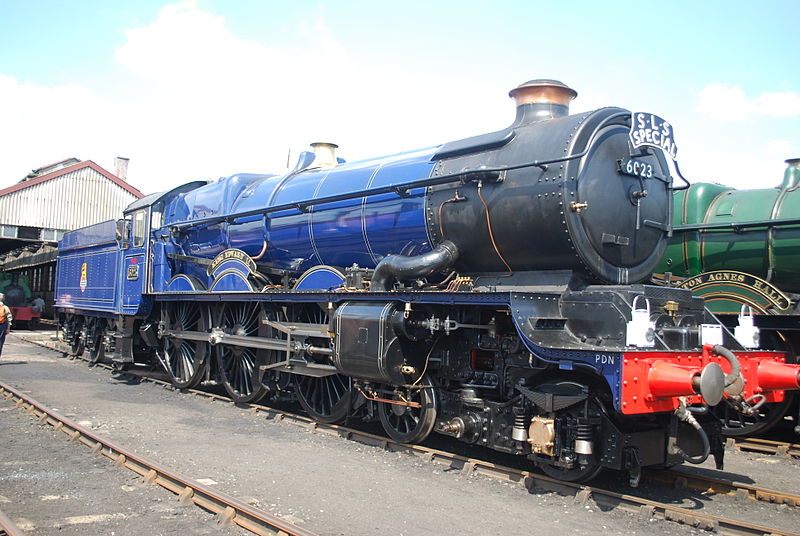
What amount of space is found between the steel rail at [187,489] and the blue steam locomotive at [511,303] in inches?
84.6

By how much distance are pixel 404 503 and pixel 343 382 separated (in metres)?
2.96

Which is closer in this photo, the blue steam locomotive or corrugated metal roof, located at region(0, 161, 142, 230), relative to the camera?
the blue steam locomotive

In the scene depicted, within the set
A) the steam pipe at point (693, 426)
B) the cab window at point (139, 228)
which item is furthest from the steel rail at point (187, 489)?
the cab window at point (139, 228)

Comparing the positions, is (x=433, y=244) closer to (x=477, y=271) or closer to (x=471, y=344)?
(x=477, y=271)

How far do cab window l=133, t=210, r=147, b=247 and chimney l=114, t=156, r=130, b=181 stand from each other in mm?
30233

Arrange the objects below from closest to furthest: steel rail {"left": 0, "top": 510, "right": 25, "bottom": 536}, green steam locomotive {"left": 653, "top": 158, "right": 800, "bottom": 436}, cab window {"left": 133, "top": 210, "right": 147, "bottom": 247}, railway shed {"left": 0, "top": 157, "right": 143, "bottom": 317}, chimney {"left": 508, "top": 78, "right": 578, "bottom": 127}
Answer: steel rail {"left": 0, "top": 510, "right": 25, "bottom": 536}
chimney {"left": 508, "top": 78, "right": 578, "bottom": 127}
green steam locomotive {"left": 653, "top": 158, "right": 800, "bottom": 436}
cab window {"left": 133, "top": 210, "right": 147, "bottom": 247}
railway shed {"left": 0, "top": 157, "right": 143, "bottom": 317}

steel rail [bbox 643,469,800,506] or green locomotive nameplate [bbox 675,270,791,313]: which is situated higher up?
green locomotive nameplate [bbox 675,270,791,313]

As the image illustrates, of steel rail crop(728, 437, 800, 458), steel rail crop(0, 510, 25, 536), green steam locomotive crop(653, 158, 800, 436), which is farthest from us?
green steam locomotive crop(653, 158, 800, 436)

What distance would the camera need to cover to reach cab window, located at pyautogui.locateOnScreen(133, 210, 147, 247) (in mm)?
12481

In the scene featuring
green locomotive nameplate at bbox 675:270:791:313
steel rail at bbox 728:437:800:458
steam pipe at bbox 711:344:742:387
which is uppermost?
green locomotive nameplate at bbox 675:270:791:313

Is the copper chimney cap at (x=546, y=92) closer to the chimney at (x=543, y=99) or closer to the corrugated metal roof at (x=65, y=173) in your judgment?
the chimney at (x=543, y=99)

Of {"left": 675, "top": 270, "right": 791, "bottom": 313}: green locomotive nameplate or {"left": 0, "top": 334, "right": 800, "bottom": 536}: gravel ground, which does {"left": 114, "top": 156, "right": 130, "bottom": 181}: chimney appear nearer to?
{"left": 0, "top": 334, "right": 800, "bottom": 536}: gravel ground

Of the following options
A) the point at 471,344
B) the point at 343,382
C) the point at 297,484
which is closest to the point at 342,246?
the point at 343,382

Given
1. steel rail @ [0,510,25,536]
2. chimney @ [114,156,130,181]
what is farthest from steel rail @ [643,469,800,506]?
chimney @ [114,156,130,181]
